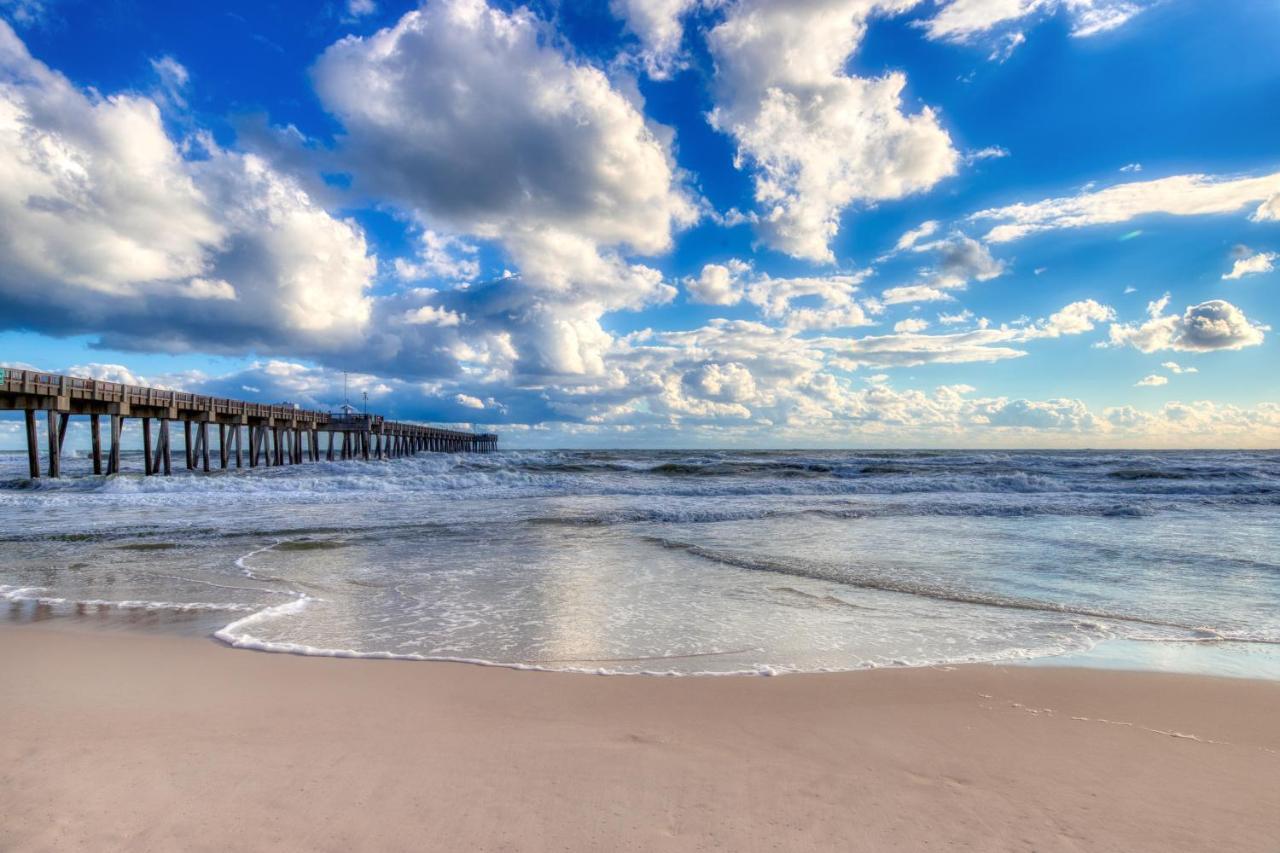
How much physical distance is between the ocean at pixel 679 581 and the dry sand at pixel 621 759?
60cm

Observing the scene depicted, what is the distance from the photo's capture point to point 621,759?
9.98 ft

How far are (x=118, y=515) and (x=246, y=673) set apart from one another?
567 inches

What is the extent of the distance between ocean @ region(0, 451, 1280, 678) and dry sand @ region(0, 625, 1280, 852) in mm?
596

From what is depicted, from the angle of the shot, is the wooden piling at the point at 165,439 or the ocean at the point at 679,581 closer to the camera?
the ocean at the point at 679,581

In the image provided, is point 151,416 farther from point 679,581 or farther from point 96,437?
point 679,581

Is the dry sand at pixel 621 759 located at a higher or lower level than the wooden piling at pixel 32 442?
lower

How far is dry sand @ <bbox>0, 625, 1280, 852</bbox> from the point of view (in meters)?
2.42

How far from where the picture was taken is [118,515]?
15180 mm

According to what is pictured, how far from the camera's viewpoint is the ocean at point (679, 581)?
5047mm

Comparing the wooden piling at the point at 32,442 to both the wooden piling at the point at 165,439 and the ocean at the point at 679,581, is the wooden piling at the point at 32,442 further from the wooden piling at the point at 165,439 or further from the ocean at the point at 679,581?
the ocean at the point at 679,581

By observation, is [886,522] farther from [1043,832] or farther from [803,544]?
[1043,832]

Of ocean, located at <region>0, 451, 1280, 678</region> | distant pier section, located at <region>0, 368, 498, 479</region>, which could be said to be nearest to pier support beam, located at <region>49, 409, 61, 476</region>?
distant pier section, located at <region>0, 368, 498, 479</region>

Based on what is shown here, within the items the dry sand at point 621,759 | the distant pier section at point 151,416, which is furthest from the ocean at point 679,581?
the distant pier section at point 151,416

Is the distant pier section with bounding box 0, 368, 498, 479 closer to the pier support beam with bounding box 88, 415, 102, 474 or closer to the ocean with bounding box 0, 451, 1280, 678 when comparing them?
the pier support beam with bounding box 88, 415, 102, 474
